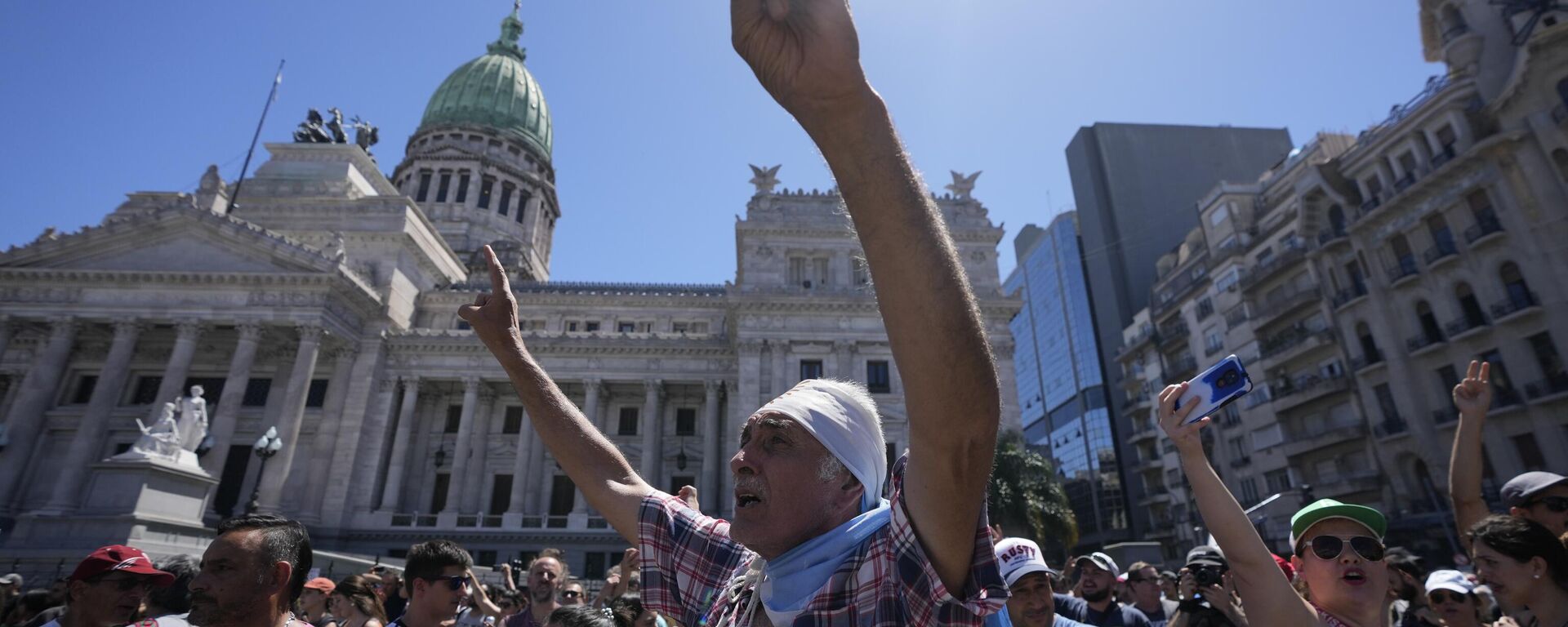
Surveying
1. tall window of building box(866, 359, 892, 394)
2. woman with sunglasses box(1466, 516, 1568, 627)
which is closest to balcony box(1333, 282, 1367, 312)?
tall window of building box(866, 359, 892, 394)

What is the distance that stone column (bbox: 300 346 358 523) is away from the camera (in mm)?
29109

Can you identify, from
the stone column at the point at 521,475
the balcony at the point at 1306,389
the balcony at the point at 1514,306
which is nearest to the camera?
the balcony at the point at 1514,306

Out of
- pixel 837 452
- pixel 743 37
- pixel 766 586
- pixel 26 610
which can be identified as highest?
pixel 743 37

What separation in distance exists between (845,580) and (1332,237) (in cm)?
4020

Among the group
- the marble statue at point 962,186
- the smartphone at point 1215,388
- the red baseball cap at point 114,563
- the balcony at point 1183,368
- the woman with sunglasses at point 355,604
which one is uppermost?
the marble statue at point 962,186

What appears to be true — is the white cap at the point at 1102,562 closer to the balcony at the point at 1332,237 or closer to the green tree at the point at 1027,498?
the green tree at the point at 1027,498

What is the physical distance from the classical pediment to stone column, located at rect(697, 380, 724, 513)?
16.4m

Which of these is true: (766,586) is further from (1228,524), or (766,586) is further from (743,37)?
(1228,524)

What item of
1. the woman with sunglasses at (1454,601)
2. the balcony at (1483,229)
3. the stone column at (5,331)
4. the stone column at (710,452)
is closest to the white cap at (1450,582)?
the woman with sunglasses at (1454,601)

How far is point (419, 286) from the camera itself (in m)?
38.1

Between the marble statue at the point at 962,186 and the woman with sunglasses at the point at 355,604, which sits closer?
the woman with sunglasses at the point at 355,604

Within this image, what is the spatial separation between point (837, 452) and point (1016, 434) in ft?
94.9

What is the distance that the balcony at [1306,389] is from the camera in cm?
3272

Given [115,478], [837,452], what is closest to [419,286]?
[115,478]
